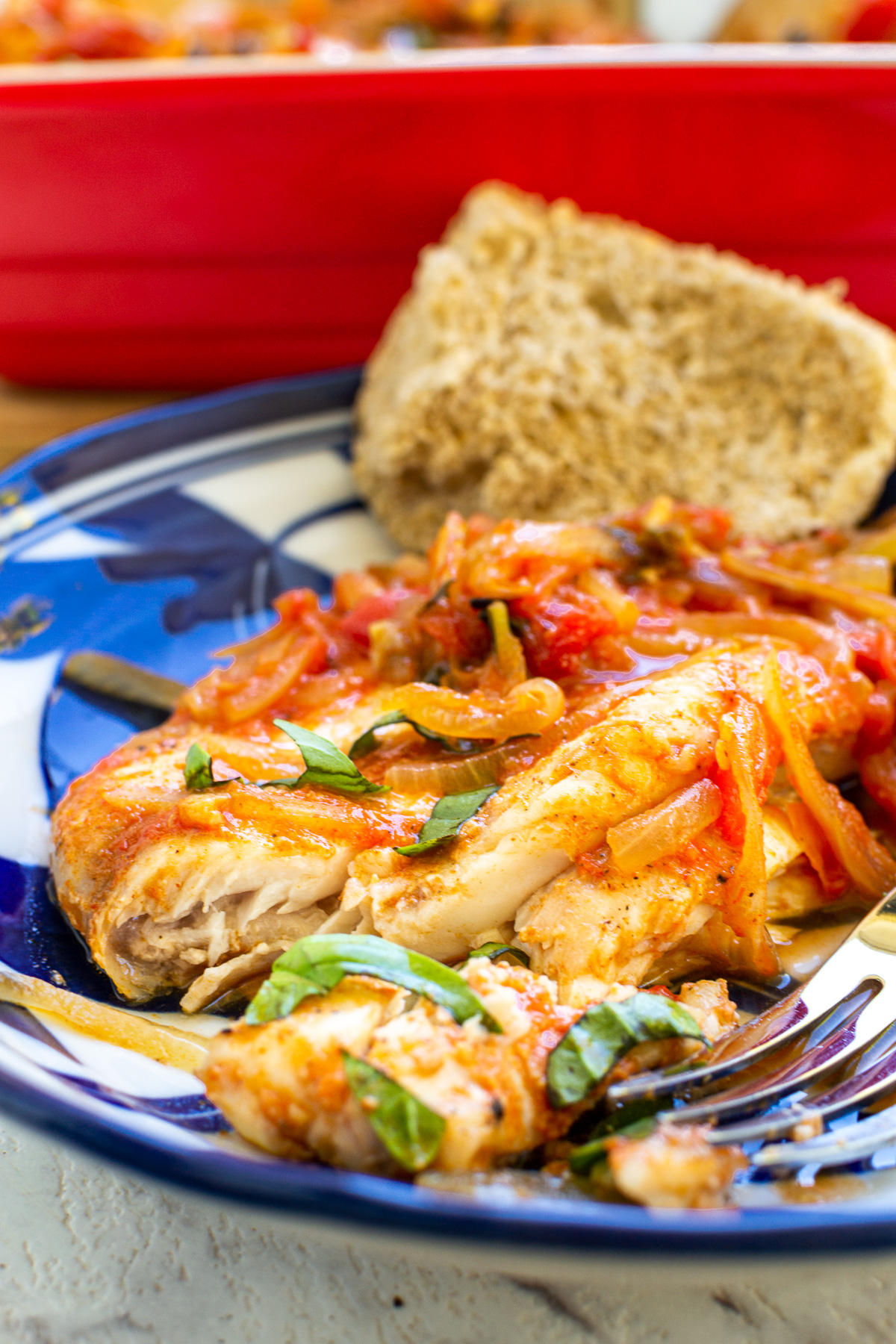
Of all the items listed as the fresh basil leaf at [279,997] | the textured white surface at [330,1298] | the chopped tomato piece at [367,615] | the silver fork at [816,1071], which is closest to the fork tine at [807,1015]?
the silver fork at [816,1071]

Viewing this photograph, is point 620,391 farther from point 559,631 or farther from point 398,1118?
point 398,1118

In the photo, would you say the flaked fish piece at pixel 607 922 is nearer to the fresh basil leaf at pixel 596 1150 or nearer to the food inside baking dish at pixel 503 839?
the food inside baking dish at pixel 503 839

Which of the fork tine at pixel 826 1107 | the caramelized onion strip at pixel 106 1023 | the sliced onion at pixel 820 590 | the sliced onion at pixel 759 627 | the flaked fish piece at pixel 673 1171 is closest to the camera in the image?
the flaked fish piece at pixel 673 1171

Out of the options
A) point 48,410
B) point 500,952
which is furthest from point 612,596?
point 48,410

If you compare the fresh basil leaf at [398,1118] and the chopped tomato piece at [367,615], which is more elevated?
the chopped tomato piece at [367,615]

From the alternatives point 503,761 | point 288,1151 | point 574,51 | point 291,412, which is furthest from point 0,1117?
point 574,51

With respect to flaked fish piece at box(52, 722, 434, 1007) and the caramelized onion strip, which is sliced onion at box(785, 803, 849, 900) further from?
the caramelized onion strip

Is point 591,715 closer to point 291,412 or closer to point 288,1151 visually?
point 288,1151
